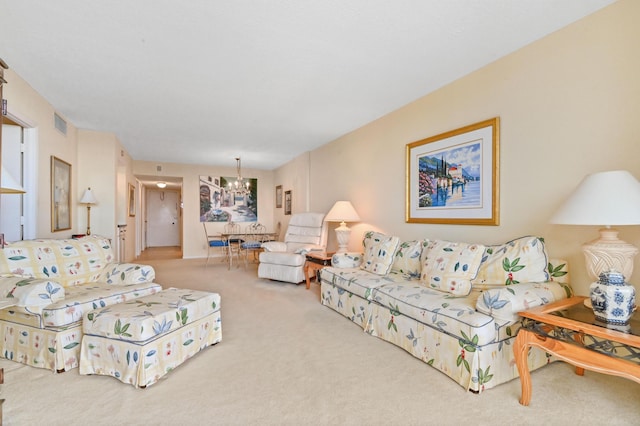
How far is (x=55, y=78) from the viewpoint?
2.97 m

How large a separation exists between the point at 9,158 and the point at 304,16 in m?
3.41

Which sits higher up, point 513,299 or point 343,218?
point 343,218

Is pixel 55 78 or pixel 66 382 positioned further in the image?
pixel 55 78

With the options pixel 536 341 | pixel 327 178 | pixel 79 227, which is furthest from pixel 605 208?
pixel 79 227

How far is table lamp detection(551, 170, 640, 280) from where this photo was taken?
159cm

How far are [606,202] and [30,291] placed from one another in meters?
3.55

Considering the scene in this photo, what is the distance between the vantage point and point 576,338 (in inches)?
68.2

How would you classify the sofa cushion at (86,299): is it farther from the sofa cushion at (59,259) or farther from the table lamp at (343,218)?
the table lamp at (343,218)

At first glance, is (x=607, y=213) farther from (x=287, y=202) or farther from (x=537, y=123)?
(x=287, y=202)

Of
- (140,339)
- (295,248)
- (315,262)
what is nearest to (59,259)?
(140,339)

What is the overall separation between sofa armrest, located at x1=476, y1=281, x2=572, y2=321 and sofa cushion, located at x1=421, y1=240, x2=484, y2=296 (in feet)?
1.26

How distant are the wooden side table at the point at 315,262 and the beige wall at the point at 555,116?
1428 mm

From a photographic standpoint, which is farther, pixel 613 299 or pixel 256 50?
pixel 256 50

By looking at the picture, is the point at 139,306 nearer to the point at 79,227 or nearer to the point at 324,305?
the point at 324,305
